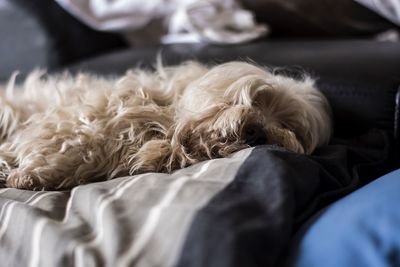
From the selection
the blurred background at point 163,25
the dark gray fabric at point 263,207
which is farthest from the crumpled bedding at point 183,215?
the blurred background at point 163,25

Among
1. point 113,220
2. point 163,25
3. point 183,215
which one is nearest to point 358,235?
point 183,215

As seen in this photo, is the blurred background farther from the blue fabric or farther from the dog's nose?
the blue fabric

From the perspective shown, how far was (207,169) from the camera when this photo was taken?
1040mm

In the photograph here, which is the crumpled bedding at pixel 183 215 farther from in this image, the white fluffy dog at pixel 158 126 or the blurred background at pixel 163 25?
the blurred background at pixel 163 25

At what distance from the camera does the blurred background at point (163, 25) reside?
2.04 m

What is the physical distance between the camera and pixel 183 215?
0.85m

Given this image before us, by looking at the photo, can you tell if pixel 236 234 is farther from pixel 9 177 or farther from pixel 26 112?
pixel 26 112

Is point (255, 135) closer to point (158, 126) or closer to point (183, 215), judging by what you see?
point (158, 126)

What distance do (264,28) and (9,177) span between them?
120cm

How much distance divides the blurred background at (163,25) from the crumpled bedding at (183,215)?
38.0 inches

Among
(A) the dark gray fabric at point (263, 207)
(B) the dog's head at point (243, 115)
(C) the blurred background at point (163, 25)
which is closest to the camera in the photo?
(A) the dark gray fabric at point (263, 207)

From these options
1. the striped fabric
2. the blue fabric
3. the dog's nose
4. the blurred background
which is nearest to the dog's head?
the dog's nose

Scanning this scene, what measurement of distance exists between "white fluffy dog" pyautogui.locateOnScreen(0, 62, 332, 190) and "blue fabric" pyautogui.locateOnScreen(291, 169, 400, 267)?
0.36 meters

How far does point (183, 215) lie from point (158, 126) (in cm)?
47
